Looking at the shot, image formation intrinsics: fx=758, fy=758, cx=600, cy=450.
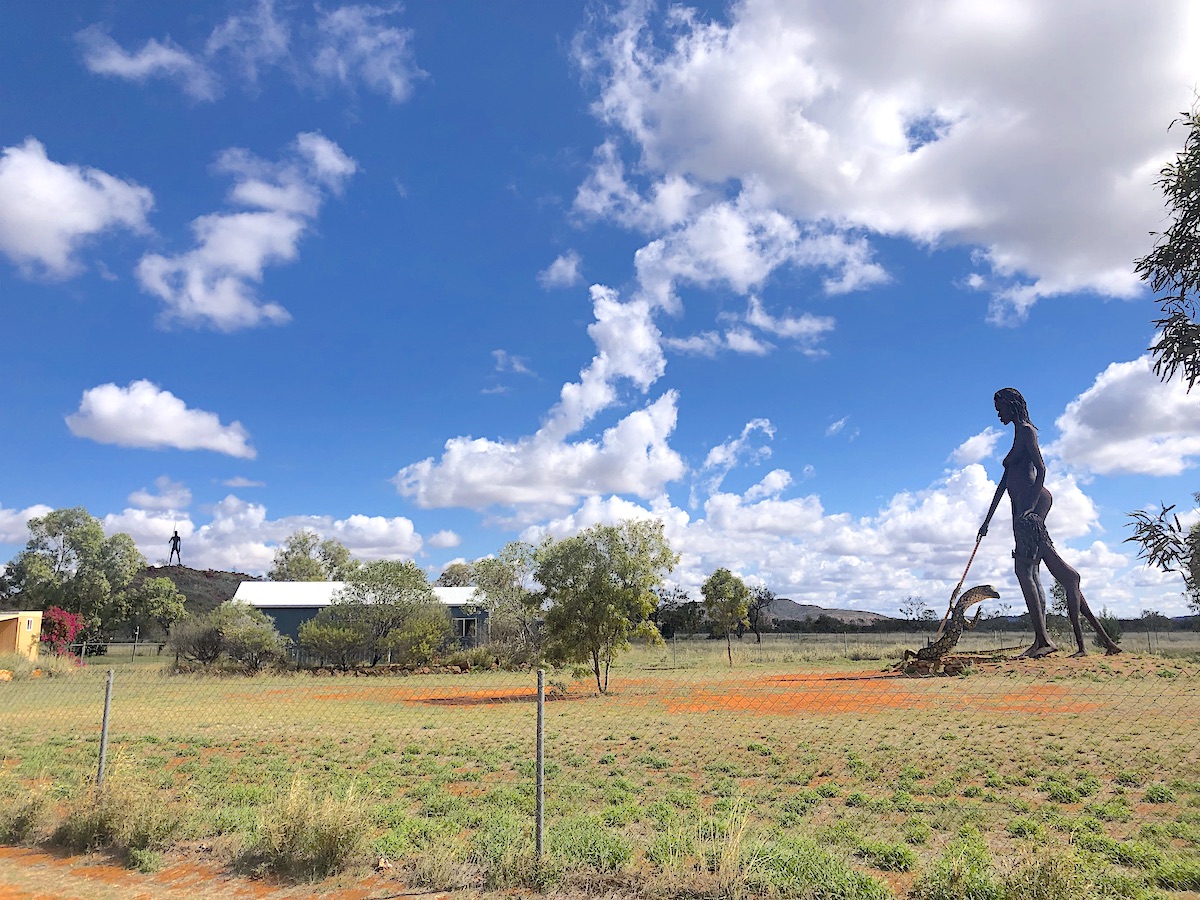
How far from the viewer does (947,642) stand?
33.4m


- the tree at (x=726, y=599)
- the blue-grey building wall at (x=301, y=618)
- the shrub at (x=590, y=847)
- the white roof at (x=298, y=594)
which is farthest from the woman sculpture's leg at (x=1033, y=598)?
the white roof at (x=298, y=594)

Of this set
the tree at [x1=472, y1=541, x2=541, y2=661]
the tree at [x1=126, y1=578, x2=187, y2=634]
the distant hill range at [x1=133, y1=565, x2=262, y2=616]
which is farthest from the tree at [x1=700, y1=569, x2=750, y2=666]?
the distant hill range at [x1=133, y1=565, x2=262, y2=616]

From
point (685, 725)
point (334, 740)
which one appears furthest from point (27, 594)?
point (685, 725)

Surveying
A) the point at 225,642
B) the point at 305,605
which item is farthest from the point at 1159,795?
the point at 305,605

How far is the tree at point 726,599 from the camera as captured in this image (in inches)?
1740

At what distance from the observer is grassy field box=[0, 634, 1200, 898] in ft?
20.0

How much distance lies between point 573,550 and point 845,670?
15.6m

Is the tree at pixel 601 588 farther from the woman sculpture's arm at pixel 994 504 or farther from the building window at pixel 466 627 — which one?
the building window at pixel 466 627

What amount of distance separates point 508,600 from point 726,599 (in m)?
14.3

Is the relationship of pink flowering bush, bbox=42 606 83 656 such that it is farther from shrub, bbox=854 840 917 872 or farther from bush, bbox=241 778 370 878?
shrub, bbox=854 840 917 872

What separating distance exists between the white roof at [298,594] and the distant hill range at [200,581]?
46345 millimetres

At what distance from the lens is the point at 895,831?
7688 mm

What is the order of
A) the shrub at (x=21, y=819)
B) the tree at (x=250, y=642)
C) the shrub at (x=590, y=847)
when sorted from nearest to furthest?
the shrub at (x=590, y=847)
the shrub at (x=21, y=819)
the tree at (x=250, y=642)

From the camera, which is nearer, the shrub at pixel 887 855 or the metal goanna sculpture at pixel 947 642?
the shrub at pixel 887 855
